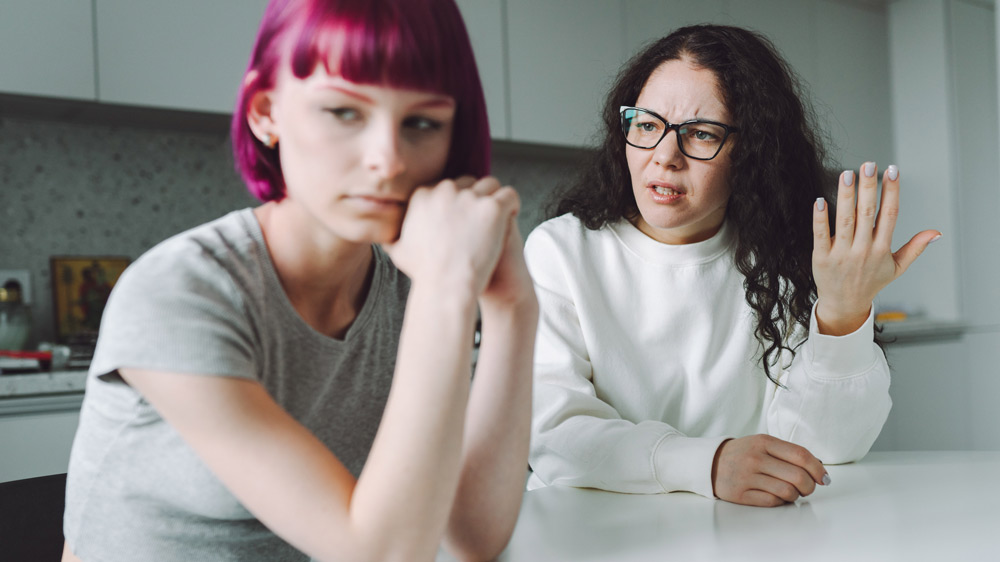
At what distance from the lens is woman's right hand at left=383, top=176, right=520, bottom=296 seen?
58cm

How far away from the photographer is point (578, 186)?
1.46 m

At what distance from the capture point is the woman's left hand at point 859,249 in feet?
3.12

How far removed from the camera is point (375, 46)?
0.56m

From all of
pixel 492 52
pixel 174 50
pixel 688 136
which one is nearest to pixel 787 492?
pixel 688 136

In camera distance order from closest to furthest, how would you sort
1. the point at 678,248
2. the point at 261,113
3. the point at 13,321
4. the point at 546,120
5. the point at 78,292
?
the point at 261,113 < the point at 678,248 < the point at 13,321 < the point at 78,292 < the point at 546,120

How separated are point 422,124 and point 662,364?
2.36 ft

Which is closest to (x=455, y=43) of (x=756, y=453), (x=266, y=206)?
(x=266, y=206)

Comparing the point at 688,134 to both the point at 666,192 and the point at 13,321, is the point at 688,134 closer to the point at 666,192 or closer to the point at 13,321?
the point at 666,192

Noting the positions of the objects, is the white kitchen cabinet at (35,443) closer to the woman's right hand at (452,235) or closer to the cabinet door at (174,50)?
the cabinet door at (174,50)

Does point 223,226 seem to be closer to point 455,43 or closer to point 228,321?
point 228,321

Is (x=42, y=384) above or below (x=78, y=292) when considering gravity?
below

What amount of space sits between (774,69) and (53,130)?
215 cm

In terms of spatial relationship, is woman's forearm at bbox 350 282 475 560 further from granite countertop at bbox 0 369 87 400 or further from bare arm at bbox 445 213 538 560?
granite countertop at bbox 0 369 87 400

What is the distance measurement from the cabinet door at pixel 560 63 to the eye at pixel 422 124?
95.0 inches
